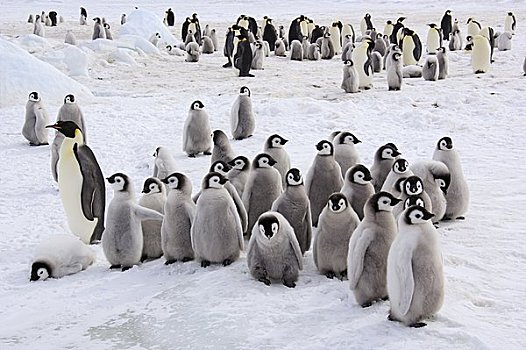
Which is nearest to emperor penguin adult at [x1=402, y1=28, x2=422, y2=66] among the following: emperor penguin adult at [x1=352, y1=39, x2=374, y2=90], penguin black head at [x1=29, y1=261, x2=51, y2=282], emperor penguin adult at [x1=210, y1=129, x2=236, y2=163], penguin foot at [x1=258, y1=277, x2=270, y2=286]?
emperor penguin adult at [x1=352, y1=39, x2=374, y2=90]

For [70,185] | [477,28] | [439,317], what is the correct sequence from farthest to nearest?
[477,28]
[70,185]
[439,317]

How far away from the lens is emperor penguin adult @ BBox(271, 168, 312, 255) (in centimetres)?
491

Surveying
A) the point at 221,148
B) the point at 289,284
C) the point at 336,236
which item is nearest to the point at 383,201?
the point at 336,236

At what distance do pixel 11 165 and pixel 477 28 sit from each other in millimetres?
16310

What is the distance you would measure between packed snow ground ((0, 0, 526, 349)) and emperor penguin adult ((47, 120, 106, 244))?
0.28 metres

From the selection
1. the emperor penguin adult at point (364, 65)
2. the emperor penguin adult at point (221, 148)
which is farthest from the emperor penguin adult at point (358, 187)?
the emperor penguin adult at point (364, 65)

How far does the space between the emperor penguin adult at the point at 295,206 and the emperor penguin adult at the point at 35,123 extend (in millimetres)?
4913

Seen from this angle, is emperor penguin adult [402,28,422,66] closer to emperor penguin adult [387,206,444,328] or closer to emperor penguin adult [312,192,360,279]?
emperor penguin adult [312,192,360,279]

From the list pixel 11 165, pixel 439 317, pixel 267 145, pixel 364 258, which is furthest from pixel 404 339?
pixel 11 165

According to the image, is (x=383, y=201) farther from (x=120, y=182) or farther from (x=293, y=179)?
(x=120, y=182)

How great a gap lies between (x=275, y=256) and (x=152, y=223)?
48.1 inches

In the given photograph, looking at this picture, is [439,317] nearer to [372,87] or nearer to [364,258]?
[364,258]

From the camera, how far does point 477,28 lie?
67.8ft

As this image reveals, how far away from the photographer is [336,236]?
4.49 meters
